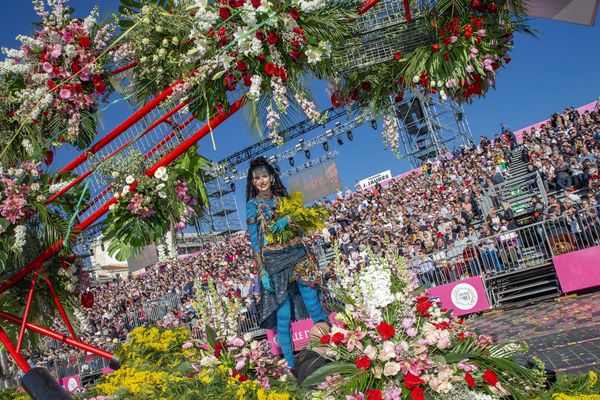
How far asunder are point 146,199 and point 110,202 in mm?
251

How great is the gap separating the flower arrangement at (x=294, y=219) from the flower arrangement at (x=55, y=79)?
1.84m

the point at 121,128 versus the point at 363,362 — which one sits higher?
the point at 121,128

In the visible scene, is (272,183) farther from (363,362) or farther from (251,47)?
(363,362)

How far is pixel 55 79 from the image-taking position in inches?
148

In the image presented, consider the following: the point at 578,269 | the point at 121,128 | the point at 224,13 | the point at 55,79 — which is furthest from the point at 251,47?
the point at 578,269

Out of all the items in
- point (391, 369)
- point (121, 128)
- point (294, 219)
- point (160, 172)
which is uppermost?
point (121, 128)

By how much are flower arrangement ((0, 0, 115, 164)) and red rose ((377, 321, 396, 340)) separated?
2436 mm

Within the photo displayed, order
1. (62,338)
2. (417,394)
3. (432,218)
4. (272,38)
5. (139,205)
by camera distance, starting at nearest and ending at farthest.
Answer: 1. (417,394)
2. (272,38)
3. (139,205)
4. (62,338)
5. (432,218)

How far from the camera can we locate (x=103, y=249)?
155 inches

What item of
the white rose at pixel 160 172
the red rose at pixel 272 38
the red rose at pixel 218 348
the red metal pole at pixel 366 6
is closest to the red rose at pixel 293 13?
the red rose at pixel 272 38

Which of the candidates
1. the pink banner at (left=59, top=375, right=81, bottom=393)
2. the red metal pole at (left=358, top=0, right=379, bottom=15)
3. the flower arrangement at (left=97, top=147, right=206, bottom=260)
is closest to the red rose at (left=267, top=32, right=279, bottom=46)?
the red metal pole at (left=358, top=0, right=379, bottom=15)

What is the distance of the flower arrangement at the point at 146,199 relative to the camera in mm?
3557

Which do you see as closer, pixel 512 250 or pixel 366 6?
pixel 366 6

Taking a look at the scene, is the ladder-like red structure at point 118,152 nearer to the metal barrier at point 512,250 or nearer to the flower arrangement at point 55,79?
the flower arrangement at point 55,79
